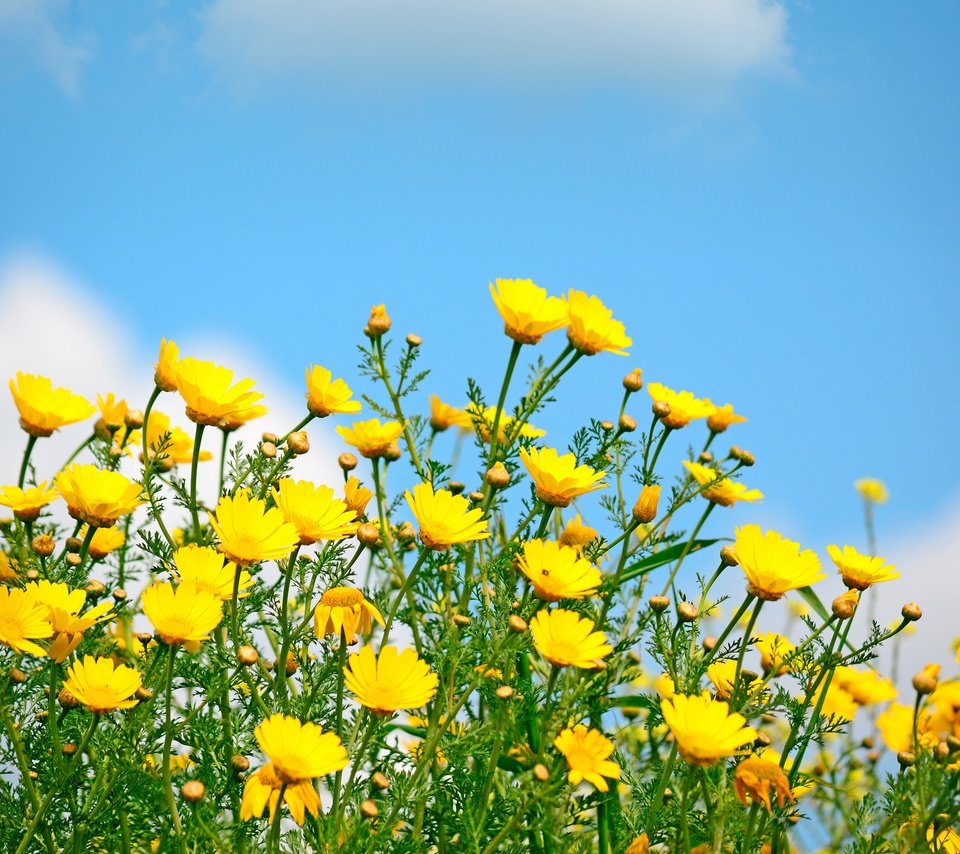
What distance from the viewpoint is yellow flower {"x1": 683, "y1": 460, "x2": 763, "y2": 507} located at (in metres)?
2.46


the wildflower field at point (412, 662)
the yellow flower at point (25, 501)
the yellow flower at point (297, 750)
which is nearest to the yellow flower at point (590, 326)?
the wildflower field at point (412, 662)

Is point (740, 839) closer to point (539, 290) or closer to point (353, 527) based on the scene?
point (353, 527)

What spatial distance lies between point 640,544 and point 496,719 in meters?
0.71

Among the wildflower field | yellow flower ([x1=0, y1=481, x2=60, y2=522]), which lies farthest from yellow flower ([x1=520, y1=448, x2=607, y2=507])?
yellow flower ([x1=0, y1=481, x2=60, y2=522])

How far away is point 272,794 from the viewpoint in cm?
160

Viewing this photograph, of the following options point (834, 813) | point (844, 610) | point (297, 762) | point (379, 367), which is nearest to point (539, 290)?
point (379, 367)

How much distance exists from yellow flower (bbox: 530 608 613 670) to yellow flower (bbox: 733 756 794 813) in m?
0.40

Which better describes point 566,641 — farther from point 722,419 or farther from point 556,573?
point 722,419

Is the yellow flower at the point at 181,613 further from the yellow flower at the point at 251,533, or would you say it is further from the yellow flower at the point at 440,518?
the yellow flower at the point at 440,518

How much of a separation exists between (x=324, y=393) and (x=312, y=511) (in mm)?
475

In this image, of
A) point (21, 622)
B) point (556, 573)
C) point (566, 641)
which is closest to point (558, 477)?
point (556, 573)

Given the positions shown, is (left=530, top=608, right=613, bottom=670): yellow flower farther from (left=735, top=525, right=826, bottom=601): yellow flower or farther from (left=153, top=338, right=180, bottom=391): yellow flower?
(left=153, top=338, right=180, bottom=391): yellow flower

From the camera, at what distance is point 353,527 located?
1.94 metres

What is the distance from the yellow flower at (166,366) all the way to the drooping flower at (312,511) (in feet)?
1.34
